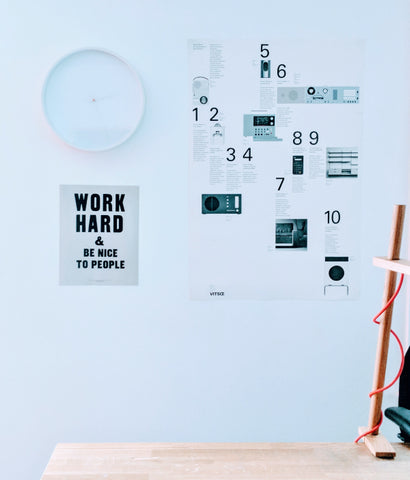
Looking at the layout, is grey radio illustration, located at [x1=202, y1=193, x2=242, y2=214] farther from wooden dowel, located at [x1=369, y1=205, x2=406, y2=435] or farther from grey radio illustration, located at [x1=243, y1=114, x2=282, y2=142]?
wooden dowel, located at [x1=369, y1=205, x2=406, y2=435]

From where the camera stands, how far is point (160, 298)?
2131 mm

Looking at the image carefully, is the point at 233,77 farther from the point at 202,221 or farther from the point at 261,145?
the point at 202,221

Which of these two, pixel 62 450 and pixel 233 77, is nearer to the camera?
pixel 62 450

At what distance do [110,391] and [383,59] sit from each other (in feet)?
5.09

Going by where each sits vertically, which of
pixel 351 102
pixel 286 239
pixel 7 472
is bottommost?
pixel 7 472

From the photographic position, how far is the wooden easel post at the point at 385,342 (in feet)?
4.48

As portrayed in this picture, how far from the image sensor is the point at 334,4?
82.6 inches

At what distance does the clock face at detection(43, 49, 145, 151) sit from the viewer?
6.75 ft

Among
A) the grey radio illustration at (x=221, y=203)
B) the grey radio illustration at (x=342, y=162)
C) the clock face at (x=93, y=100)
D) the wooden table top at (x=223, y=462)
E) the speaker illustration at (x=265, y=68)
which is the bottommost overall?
the wooden table top at (x=223, y=462)

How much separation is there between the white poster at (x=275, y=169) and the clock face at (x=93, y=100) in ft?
0.76

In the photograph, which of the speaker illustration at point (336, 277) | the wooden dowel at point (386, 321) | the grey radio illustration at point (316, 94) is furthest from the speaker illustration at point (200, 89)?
the wooden dowel at point (386, 321)

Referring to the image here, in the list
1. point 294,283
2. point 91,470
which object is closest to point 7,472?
point 91,470

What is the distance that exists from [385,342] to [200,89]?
112cm

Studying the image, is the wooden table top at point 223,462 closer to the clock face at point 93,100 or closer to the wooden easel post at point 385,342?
the wooden easel post at point 385,342
